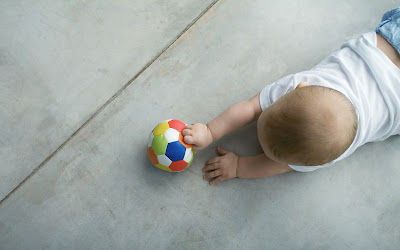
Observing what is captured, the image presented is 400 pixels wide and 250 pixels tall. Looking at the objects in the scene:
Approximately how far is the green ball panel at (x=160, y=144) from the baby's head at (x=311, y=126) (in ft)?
1.13

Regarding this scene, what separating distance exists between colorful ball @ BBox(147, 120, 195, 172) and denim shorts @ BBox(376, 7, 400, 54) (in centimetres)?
84

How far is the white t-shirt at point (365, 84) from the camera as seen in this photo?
3.37 ft

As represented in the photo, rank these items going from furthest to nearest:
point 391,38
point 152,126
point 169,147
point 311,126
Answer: point 152,126 < point 391,38 < point 169,147 < point 311,126

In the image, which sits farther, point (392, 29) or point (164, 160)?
point (392, 29)

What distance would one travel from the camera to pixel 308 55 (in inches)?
51.3

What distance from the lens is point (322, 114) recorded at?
79cm

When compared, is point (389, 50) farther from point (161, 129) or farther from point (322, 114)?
point (161, 129)

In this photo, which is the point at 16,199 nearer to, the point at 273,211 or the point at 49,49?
the point at 49,49

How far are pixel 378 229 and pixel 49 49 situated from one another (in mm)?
1557

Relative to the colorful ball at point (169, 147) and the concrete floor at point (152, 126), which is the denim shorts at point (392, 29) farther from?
the colorful ball at point (169, 147)

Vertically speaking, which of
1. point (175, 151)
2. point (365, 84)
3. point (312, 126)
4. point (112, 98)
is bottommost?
point (365, 84)

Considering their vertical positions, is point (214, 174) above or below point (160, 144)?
below

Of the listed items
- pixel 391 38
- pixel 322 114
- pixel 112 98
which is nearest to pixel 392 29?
pixel 391 38

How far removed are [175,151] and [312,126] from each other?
442 millimetres
